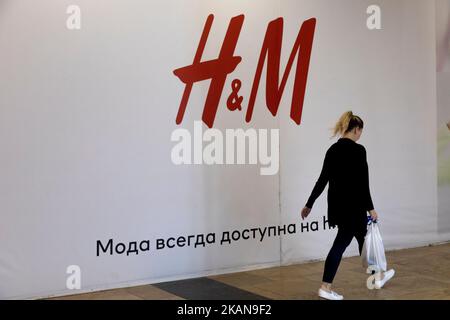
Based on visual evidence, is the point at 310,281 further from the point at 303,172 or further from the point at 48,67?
the point at 48,67

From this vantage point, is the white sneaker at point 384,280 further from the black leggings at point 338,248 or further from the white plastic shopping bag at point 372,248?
the black leggings at point 338,248

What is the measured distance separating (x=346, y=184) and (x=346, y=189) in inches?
1.6

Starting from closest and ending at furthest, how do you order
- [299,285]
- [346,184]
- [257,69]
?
[346,184] < [299,285] < [257,69]

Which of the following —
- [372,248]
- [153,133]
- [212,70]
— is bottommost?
[372,248]

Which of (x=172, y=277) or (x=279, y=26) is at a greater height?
(x=279, y=26)

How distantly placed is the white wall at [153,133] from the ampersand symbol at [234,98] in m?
0.06

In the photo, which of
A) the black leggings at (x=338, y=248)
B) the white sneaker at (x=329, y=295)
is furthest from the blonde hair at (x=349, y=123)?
the white sneaker at (x=329, y=295)

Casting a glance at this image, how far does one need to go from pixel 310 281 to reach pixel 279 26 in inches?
101

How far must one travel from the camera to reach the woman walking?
16.9ft

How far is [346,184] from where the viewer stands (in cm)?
516

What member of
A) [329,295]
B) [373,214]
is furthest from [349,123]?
[329,295]

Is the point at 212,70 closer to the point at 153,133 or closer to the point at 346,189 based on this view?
the point at 153,133

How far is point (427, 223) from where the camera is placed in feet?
25.8

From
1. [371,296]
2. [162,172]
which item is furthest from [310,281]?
[162,172]
